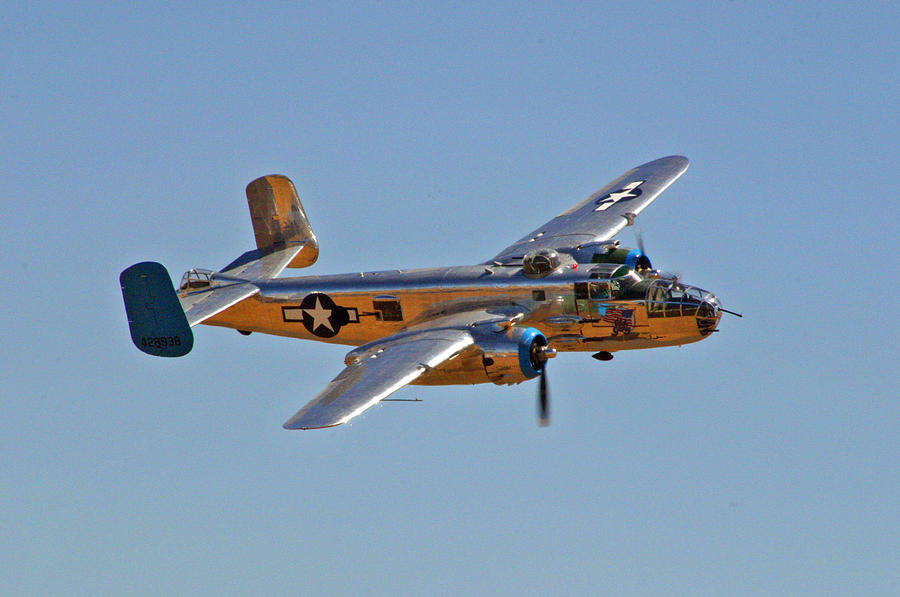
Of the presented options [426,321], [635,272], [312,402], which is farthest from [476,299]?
[312,402]

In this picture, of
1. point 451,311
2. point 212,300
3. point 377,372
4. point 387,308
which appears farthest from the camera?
point 212,300

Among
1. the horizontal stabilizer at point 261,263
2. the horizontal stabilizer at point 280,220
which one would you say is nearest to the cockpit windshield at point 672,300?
the horizontal stabilizer at point 261,263

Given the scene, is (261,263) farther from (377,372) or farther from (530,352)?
(530,352)

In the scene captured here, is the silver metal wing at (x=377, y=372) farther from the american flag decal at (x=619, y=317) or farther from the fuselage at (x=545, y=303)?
the american flag decal at (x=619, y=317)

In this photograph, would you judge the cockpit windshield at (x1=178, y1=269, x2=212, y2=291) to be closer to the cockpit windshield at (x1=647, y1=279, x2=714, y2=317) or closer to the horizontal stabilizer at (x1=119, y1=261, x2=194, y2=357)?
the horizontal stabilizer at (x1=119, y1=261, x2=194, y2=357)

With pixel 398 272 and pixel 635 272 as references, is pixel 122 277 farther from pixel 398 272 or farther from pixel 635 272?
pixel 635 272

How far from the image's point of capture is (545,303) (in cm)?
3862

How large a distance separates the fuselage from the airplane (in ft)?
0.08

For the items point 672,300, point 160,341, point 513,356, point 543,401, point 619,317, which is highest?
point 160,341

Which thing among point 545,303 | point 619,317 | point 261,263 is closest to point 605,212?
point 619,317

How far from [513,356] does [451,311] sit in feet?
10.7

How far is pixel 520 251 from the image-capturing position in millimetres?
41625

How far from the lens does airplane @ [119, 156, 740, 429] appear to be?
36.4 metres

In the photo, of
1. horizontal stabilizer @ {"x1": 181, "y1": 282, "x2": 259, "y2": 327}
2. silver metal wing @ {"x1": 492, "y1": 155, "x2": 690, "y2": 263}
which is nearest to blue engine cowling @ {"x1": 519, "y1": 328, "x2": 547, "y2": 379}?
silver metal wing @ {"x1": 492, "y1": 155, "x2": 690, "y2": 263}
